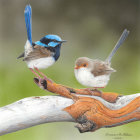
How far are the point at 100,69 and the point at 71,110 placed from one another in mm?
312

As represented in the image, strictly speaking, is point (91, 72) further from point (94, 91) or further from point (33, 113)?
point (33, 113)

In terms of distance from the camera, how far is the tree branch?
1829 mm

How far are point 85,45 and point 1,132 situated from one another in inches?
43.2

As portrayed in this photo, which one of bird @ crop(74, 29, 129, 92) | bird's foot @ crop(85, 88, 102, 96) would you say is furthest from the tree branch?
bird @ crop(74, 29, 129, 92)

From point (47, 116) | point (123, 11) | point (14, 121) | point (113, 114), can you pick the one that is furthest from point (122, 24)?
point (14, 121)

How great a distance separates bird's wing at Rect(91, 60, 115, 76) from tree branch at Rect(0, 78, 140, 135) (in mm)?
161

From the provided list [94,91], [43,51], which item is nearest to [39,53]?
[43,51]

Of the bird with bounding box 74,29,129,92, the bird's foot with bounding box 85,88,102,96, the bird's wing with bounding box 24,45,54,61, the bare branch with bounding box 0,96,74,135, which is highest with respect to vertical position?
the bird's wing with bounding box 24,45,54,61

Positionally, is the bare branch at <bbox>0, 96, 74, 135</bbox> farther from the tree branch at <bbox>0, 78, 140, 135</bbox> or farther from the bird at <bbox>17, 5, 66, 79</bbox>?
the bird at <bbox>17, 5, 66, 79</bbox>

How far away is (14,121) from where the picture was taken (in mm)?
1808

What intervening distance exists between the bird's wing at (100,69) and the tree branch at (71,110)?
161mm

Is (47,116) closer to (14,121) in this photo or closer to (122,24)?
(14,121)

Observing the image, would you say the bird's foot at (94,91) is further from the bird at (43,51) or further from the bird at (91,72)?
the bird at (43,51)

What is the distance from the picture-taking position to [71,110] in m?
1.92
